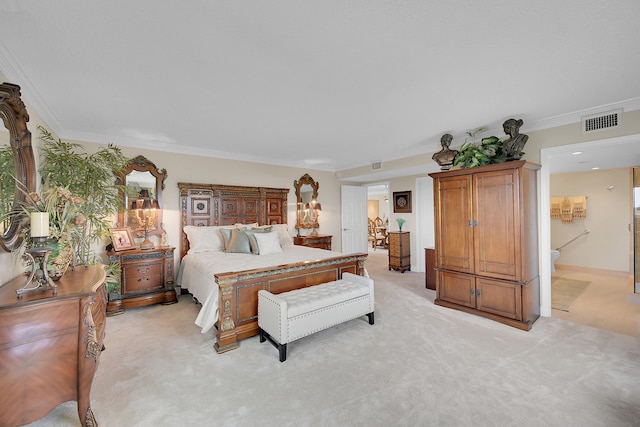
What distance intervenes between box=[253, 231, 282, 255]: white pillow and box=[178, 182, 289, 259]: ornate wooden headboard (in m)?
1.14

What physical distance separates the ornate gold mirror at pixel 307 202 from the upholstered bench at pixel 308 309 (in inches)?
113

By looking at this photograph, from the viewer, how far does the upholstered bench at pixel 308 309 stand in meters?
2.48

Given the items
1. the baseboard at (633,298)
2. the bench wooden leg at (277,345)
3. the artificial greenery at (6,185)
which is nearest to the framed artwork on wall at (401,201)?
the baseboard at (633,298)

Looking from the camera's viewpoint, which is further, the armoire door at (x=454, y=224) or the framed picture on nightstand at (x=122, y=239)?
the framed picture on nightstand at (x=122, y=239)

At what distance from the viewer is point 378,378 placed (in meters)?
2.14

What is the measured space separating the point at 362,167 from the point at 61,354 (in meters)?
5.40

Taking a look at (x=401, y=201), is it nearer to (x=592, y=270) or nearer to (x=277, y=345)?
(x=592, y=270)

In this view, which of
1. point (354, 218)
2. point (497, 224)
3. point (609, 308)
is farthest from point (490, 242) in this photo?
point (354, 218)

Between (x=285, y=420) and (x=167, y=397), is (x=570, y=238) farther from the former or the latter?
(x=167, y=397)

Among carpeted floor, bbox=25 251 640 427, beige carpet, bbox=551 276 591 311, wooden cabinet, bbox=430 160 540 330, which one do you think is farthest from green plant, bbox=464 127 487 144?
beige carpet, bbox=551 276 591 311

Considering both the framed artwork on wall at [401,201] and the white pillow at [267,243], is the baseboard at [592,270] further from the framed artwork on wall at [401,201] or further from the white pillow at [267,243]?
the white pillow at [267,243]

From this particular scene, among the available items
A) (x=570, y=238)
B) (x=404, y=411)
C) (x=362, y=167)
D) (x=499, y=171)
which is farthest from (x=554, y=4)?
(x=570, y=238)

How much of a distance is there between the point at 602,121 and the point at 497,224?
1.55 metres

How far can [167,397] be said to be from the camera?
1.96 meters
